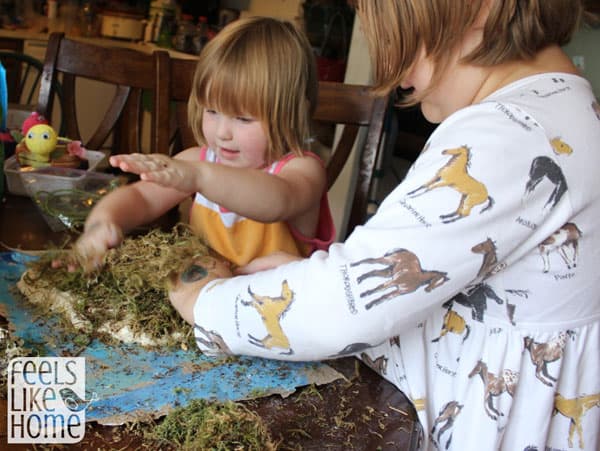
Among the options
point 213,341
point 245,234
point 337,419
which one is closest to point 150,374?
point 213,341

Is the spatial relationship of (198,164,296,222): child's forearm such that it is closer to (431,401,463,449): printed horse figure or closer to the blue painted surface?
the blue painted surface

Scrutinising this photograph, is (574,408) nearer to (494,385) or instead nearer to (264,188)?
(494,385)

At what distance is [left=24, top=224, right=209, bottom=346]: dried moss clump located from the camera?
73 centimetres

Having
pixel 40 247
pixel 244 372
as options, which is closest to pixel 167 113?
pixel 40 247

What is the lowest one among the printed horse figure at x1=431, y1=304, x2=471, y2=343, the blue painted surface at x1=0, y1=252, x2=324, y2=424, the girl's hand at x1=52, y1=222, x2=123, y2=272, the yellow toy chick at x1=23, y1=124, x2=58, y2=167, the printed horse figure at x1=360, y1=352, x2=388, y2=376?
the printed horse figure at x1=360, y1=352, x2=388, y2=376

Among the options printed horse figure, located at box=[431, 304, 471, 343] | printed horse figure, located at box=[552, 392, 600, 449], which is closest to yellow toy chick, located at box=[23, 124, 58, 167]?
printed horse figure, located at box=[431, 304, 471, 343]

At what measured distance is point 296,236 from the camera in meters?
1.23

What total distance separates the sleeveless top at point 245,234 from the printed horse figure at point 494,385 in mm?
503

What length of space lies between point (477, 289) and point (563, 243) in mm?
105

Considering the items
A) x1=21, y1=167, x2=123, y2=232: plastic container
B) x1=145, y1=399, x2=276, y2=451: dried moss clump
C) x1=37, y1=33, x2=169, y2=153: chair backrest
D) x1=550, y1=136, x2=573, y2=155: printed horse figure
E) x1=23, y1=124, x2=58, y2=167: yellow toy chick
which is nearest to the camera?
x1=145, y1=399, x2=276, y2=451: dried moss clump

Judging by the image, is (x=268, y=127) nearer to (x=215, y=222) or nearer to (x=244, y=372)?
(x=215, y=222)

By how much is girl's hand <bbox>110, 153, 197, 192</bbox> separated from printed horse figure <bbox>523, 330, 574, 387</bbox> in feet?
1.44

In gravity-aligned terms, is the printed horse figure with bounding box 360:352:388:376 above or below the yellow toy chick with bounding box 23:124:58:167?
below

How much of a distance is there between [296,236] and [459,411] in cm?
56
